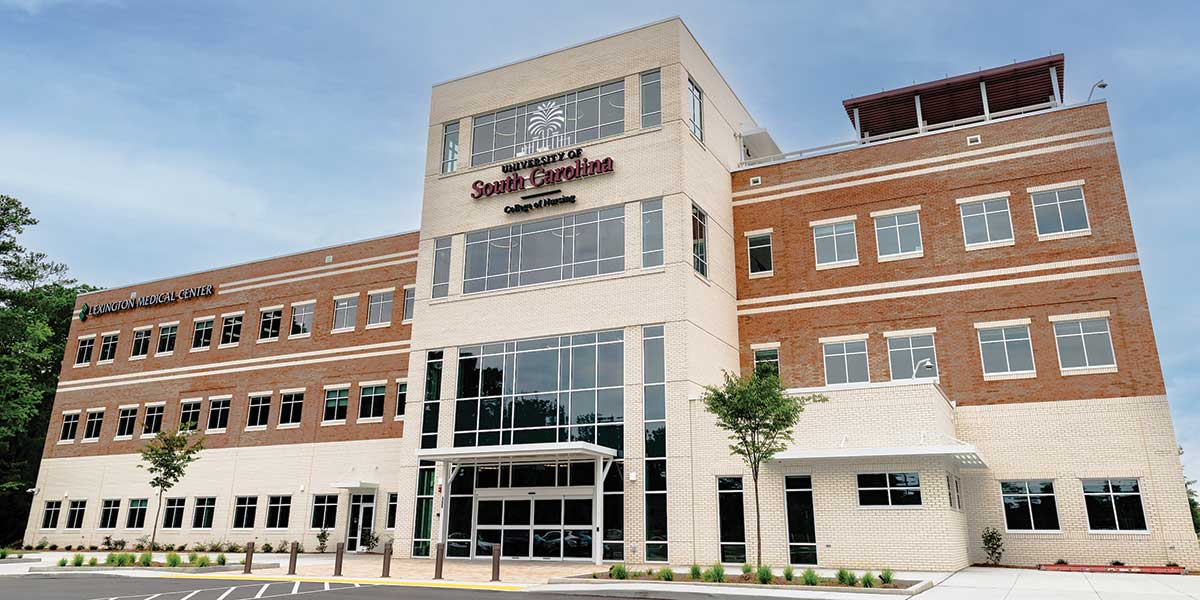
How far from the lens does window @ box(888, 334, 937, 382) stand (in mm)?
28172

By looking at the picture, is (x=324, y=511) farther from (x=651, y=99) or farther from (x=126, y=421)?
(x=651, y=99)

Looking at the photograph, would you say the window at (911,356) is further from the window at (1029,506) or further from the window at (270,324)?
the window at (270,324)

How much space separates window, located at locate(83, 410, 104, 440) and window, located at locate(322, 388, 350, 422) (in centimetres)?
1479

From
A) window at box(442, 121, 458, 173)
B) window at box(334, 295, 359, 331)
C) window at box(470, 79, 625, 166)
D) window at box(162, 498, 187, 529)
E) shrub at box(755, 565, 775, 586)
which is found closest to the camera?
shrub at box(755, 565, 775, 586)

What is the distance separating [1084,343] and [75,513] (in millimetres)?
46228

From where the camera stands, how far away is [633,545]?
26.0m

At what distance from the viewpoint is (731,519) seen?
2589cm

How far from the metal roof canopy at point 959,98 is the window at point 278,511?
99.3 feet

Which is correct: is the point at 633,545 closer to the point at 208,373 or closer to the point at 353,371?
the point at 353,371

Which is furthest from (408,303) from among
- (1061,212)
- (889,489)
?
(1061,212)

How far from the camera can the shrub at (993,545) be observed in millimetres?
25125

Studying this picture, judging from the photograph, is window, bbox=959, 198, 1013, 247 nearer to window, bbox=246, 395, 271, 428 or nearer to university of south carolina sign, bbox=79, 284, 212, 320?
window, bbox=246, 395, 271, 428

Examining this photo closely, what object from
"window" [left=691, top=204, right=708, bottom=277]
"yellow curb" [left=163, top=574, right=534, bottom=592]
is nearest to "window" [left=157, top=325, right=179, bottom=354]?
"yellow curb" [left=163, top=574, right=534, bottom=592]

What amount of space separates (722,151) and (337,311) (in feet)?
64.8
